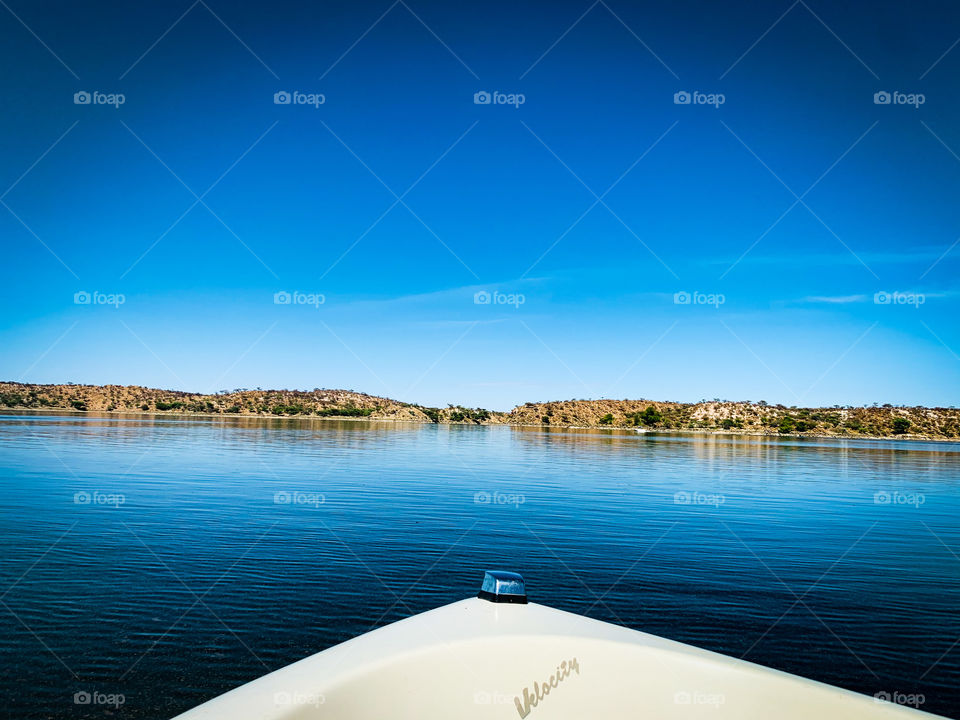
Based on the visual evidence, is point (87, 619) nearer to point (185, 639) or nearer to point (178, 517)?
point (185, 639)

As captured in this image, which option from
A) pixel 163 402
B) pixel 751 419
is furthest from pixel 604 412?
pixel 163 402

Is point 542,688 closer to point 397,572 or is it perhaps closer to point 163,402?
point 397,572

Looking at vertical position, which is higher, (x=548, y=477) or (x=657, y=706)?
(x=657, y=706)

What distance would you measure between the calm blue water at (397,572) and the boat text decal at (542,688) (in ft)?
12.6

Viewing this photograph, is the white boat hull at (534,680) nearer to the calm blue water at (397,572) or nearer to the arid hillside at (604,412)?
the calm blue water at (397,572)

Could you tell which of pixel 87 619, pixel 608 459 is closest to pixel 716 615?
pixel 87 619

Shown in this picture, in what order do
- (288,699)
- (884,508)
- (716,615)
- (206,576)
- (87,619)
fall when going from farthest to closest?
(884,508) < (206,576) < (716,615) < (87,619) < (288,699)

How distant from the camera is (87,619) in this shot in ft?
24.6

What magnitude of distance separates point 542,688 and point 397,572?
777 centimetres

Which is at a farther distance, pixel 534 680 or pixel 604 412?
pixel 604 412

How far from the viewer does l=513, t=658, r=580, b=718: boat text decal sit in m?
3.08

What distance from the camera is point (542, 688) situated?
10.3 ft

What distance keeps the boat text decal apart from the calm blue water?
3.85 meters

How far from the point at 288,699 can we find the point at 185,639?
5.64 meters
